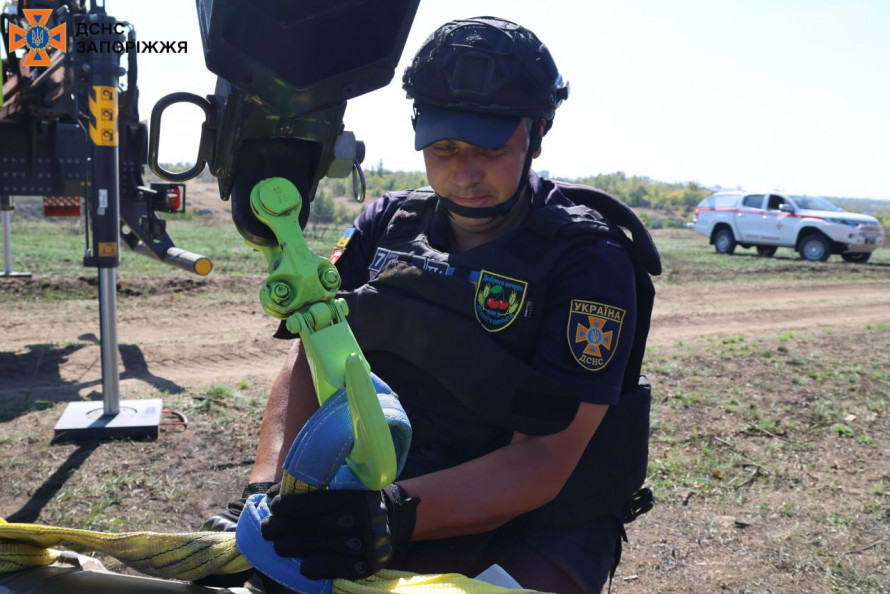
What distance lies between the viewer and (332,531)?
1327mm

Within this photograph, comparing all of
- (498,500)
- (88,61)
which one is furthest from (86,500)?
(498,500)

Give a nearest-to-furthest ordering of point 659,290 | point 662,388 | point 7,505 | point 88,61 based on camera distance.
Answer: point 7,505, point 88,61, point 662,388, point 659,290

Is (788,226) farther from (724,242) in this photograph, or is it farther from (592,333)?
(592,333)

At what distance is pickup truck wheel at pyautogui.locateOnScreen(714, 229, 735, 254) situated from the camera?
2002cm

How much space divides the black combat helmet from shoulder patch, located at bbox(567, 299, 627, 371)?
48 centimetres

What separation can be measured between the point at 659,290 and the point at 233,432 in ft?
29.1

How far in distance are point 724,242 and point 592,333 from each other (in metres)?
19.7

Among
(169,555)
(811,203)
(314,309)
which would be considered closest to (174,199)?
(169,555)

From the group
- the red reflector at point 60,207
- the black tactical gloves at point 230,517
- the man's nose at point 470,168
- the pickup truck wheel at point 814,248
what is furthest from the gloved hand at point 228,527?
the pickup truck wheel at point 814,248

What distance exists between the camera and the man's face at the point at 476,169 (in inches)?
80.0

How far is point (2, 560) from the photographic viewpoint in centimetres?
151

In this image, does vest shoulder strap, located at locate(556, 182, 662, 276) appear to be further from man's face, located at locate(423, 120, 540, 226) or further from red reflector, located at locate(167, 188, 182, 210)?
red reflector, located at locate(167, 188, 182, 210)

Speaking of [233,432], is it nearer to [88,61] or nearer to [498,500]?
[88,61]

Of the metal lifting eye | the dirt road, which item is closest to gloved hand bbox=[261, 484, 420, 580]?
the metal lifting eye
